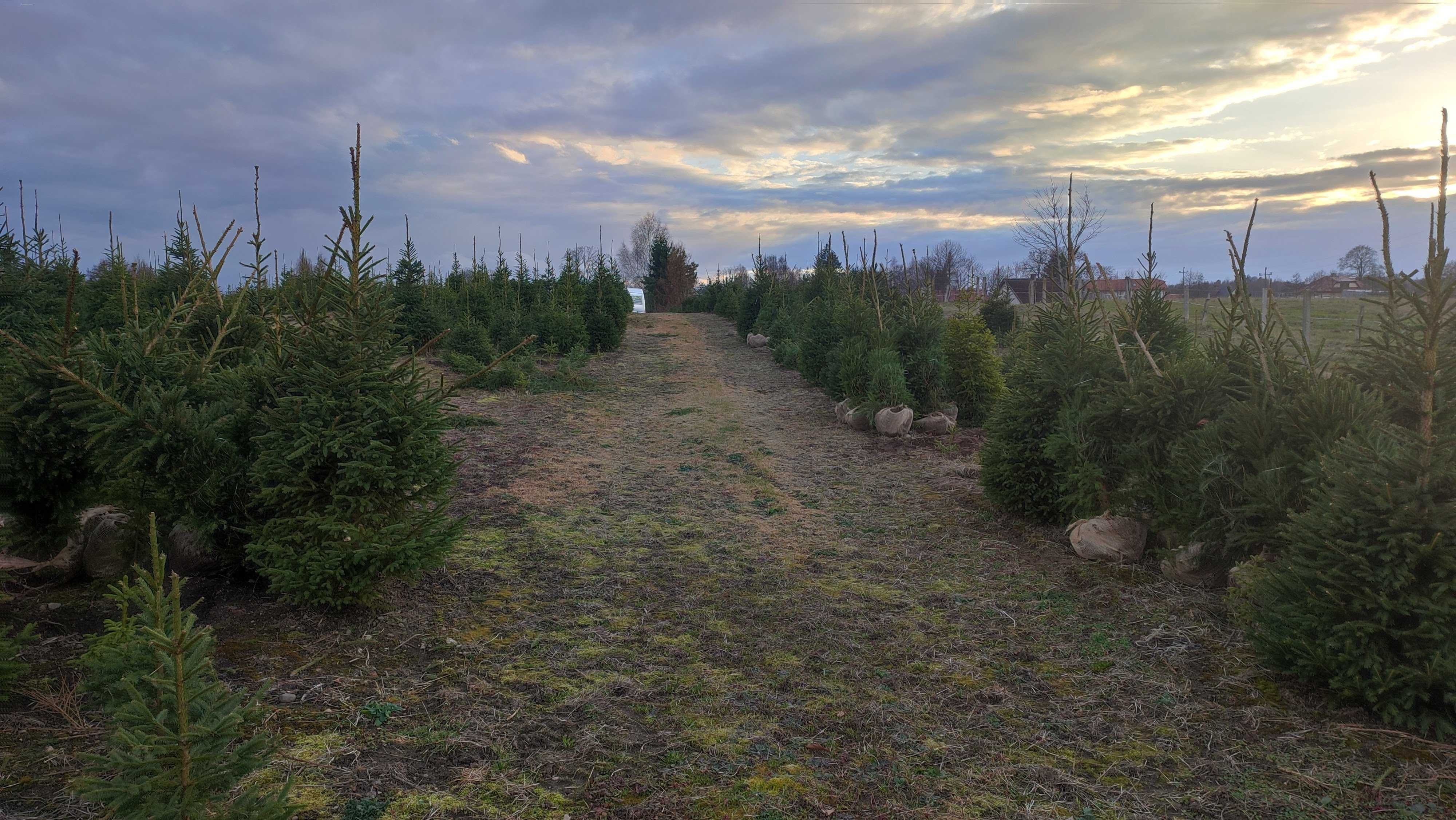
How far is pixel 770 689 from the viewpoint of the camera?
4.14m

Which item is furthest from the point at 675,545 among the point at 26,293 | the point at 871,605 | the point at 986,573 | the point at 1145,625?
the point at 26,293

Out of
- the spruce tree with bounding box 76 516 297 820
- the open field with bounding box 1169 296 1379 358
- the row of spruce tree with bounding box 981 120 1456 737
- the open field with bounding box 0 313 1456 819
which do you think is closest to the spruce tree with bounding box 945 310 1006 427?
the open field with bounding box 1169 296 1379 358

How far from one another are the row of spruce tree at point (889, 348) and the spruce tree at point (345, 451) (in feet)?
27.2

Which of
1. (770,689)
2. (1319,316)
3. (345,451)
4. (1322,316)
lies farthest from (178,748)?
(1322,316)

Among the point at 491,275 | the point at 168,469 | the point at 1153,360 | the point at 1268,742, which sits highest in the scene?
the point at 491,275

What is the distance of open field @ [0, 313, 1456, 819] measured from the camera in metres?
3.19

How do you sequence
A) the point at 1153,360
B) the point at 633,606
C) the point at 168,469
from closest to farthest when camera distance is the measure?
the point at 168,469 < the point at 633,606 < the point at 1153,360

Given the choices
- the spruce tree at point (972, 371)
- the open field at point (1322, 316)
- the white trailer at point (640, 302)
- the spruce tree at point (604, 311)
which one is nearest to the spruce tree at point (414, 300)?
the spruce tree at point (604, 311)

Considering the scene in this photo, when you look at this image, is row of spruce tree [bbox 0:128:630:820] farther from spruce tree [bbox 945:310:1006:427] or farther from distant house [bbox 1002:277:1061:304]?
spruce tree [bbox 945:310:1006:427]

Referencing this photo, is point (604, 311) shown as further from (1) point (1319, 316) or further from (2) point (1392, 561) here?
(1) point (1319, 316)

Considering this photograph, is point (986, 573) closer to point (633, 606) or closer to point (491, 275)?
point (633, 606)

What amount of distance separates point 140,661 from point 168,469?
259 centimetres

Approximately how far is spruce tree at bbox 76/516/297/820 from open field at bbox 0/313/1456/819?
1.05 metres

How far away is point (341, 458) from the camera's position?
14.2 ft
